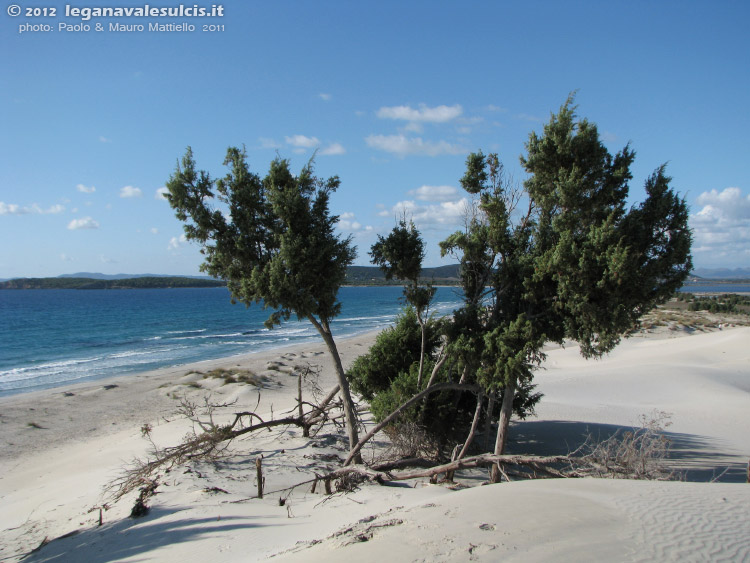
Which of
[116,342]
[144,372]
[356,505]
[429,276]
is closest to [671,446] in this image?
[429,276]

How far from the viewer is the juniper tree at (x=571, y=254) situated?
28.1 feet

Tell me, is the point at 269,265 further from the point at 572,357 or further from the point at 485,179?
the point at 572,357

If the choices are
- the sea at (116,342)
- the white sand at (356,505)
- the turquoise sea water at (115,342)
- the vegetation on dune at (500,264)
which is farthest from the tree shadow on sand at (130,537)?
the turquoise sea water at (115,342)

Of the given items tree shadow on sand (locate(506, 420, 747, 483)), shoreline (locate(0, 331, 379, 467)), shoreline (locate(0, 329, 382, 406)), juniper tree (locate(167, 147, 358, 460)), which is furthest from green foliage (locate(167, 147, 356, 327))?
shoreline (locate(0, 329, 382, 406))

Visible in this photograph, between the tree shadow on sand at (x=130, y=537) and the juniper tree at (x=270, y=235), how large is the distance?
399cm

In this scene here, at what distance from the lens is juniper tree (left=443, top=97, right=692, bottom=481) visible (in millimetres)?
8578

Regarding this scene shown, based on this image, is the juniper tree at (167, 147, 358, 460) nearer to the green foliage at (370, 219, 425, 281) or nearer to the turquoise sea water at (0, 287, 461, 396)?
the green foliage at (370, 219, 425, 281)

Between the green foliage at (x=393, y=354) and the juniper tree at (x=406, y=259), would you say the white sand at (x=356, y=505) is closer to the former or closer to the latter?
the green foliage at (x=393, y=354)

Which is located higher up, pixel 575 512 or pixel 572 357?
pixel 575 512

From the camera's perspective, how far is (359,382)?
14.4m

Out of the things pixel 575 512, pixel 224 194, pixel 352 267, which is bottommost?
pixel 575 512

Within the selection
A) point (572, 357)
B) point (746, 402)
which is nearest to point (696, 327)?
point (572, 357)

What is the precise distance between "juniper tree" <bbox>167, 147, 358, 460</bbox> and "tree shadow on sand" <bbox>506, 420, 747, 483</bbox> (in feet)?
23.5

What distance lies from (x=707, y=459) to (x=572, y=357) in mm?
23089
